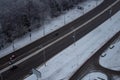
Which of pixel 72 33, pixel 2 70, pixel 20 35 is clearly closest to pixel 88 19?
pixel 72 33

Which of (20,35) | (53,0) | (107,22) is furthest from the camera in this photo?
(53,0)

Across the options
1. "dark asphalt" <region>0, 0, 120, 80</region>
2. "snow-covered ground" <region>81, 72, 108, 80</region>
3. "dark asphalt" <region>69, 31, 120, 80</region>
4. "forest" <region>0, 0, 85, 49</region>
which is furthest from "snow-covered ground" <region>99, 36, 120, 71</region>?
"forest" <region>0, 0, 85, 49</region>

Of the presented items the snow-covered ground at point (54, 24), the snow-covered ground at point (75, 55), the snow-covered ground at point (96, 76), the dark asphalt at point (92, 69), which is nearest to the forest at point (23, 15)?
the snow-covered ground at point (54, 24)

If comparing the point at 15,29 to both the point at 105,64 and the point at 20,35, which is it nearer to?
the point at 20,35

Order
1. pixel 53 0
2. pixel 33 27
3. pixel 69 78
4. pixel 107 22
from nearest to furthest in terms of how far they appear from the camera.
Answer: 1. pixel 69 78
2. pixel 33 27
3. pixel 107 22
4. pixel 53 0

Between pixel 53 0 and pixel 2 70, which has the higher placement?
pixel 53 0

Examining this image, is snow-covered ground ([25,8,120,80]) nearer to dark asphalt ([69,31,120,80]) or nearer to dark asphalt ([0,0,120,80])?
dark asphalt ([69,31,120,80])
